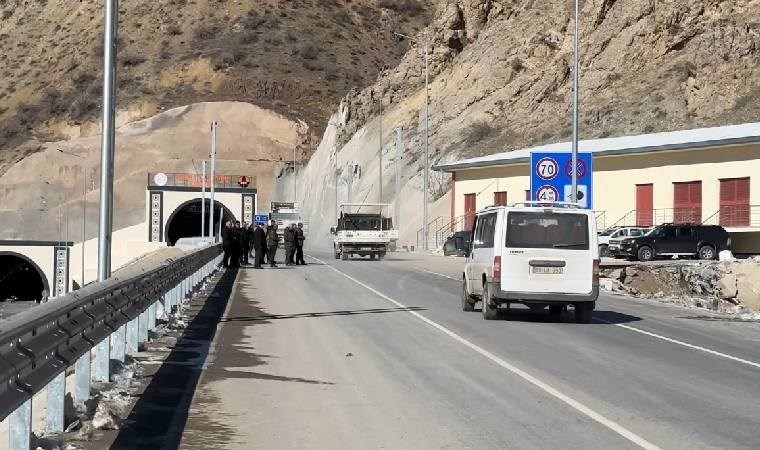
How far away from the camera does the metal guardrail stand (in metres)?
7.30

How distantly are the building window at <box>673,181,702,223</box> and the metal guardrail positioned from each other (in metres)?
44.0

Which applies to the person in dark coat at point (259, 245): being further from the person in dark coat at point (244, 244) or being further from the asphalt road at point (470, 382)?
the asphalt road at point (470, 382)

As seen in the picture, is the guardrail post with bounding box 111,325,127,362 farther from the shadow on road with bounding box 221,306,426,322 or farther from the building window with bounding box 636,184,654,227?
the building window with bounding box 636,184,654,227

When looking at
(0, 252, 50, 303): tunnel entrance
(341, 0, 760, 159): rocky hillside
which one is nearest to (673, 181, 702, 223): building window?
(341, 0, 760, 159): rocky hillside

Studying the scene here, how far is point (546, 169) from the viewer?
3697cm

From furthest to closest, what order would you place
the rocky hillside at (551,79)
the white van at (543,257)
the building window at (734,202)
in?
1. the rocky hillside at (551,79)
2. the building window at (734,202)
3. the white van at (543,257)

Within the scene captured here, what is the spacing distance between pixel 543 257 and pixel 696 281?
20.6m

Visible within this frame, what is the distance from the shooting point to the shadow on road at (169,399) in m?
9.20

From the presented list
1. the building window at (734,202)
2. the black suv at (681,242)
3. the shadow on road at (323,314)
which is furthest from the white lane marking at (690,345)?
the building window at (734,202)

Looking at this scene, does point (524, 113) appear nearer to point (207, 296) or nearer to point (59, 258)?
point (59, 258)

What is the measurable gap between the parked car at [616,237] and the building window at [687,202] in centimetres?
435

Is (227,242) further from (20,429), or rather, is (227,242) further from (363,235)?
(20,429)

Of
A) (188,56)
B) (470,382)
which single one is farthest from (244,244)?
(188,56)

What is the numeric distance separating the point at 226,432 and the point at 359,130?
104038mm
